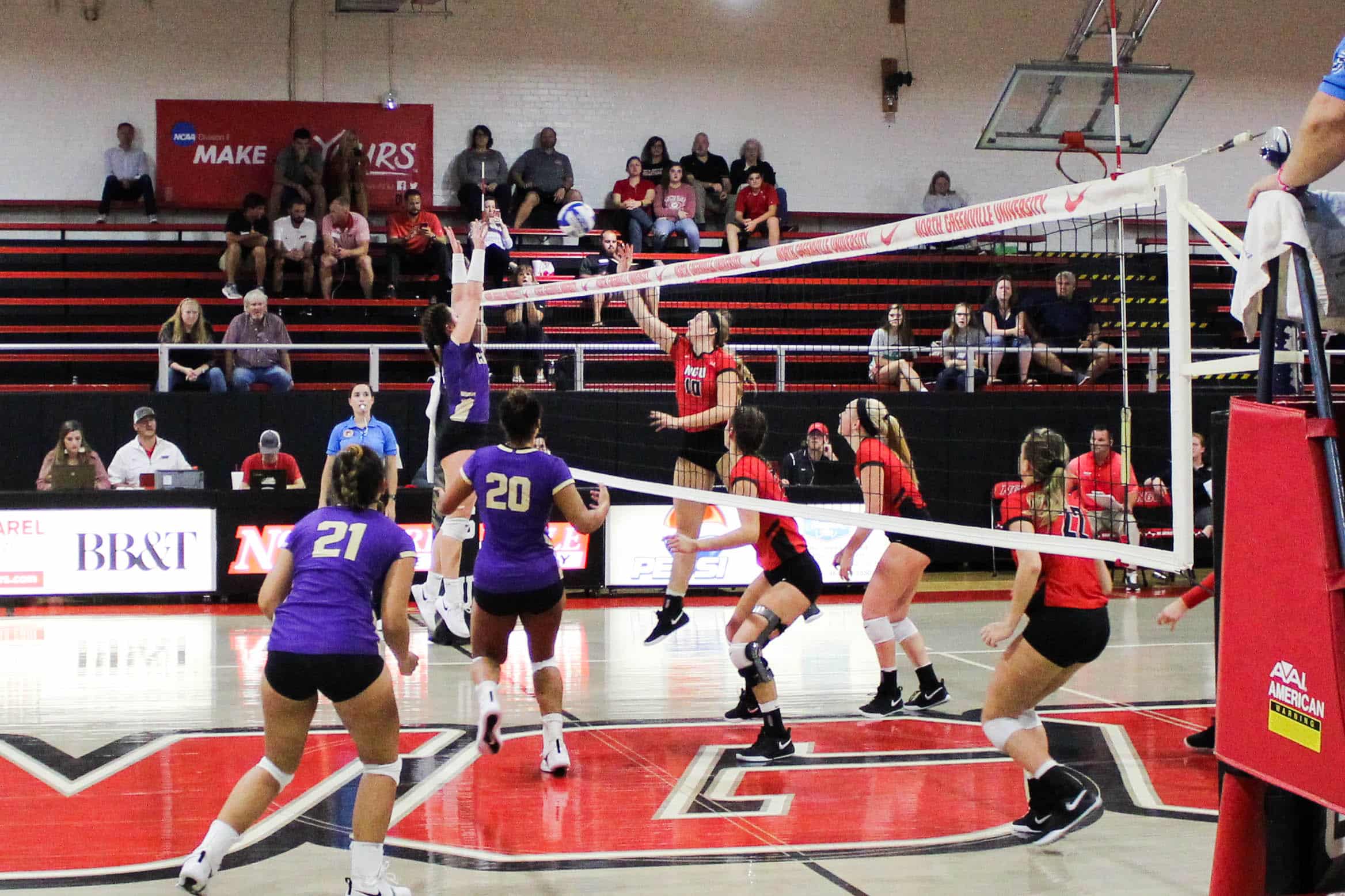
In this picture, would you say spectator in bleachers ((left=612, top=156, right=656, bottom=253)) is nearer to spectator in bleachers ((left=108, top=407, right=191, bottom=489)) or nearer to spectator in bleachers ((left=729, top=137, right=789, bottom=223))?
spectator in bleachers ((left=729, top=137, right=789, bottom=223))

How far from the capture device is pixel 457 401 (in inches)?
330

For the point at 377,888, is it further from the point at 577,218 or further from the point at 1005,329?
the point at 1005,329

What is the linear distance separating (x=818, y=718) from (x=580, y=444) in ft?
20.0

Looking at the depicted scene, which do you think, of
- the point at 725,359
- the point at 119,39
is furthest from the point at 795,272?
the point at 119,39

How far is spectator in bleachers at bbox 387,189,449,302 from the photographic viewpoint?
17.3m

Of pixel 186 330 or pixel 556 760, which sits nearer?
pixel 556 760

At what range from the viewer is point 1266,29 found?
2142cm

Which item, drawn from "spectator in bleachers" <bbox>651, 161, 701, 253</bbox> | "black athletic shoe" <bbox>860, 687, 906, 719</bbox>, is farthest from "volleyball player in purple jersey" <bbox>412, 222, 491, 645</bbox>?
"spectator in bleachers" <bbox>651, 161, 701, 253</bbox>

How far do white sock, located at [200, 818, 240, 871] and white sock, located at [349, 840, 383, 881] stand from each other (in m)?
0.42

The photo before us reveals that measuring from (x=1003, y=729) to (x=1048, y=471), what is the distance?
3.80 ft

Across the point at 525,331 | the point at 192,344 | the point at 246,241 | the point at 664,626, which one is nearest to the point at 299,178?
the point at 246,241

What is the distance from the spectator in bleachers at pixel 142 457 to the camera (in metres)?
12.7

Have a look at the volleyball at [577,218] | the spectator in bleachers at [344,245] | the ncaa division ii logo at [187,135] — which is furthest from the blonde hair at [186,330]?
the ncaa division ii logo at [187,135]

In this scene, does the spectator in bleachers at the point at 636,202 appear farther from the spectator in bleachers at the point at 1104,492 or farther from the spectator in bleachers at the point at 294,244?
the spectator in bleachers at the point at 1104,492
